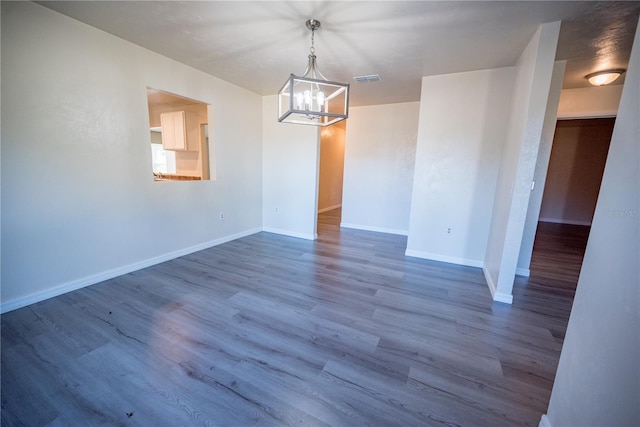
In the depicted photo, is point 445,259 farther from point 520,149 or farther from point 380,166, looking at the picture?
point 380,166

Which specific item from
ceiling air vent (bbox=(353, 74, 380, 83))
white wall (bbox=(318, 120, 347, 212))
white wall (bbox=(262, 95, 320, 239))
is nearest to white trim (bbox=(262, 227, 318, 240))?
white wall (bbox=(262, 95, 320, 239))

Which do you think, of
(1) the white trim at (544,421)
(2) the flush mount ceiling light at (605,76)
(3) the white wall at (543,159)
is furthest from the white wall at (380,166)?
(1) the white trim at (544,421)

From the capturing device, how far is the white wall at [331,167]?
7.00m

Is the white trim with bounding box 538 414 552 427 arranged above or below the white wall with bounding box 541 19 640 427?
below

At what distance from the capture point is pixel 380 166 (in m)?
5.28

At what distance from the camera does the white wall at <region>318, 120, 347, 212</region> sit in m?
7.00

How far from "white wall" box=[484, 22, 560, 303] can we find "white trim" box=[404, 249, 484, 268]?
62 centimetres

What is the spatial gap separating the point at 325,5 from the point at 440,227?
3.07m

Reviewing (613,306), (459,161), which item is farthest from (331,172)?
(613,306)

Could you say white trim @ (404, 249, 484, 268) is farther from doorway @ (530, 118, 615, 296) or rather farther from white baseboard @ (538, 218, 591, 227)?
white baseboard @ (538, 218, 591, 227)

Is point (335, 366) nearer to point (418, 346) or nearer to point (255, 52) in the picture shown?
point (418, 346)

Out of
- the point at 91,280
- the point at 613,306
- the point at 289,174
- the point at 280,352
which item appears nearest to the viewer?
the point at 613,306

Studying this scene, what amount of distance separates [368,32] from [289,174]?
2.74m

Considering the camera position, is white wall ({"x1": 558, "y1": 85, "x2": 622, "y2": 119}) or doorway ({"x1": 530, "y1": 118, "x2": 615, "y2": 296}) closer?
white wall ({"x1": 558, "y1": 85, "x2": 622, "y2": 119})
